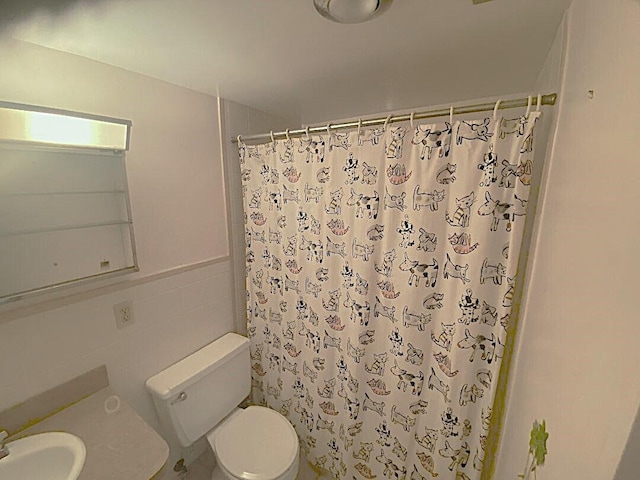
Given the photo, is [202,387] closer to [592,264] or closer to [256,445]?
[256,445]

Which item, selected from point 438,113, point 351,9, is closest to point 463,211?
point 438,113

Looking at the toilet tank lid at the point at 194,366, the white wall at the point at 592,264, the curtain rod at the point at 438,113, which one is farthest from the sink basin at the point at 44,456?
the curtain rod at the point at 438,113

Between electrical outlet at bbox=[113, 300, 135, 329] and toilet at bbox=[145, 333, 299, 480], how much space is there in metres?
0.34

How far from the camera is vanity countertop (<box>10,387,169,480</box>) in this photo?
840 mm

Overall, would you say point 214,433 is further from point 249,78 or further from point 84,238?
point 249,78

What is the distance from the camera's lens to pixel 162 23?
2.60 ft

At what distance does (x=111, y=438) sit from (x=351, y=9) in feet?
5.26

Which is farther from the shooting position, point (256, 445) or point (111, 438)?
point (256, 445)

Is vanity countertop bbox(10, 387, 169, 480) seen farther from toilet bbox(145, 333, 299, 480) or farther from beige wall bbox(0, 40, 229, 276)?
beige wall bbox(0, 40, 229, 276)

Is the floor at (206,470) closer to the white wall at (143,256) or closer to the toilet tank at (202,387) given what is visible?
the white wall at (143,256)

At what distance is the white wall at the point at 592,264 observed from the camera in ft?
1.18

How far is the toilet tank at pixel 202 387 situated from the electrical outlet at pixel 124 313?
0.34m

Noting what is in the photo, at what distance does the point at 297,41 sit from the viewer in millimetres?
912

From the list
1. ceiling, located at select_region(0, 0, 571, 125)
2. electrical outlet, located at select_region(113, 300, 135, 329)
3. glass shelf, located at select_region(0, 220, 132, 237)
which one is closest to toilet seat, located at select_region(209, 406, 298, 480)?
electrical outlet, located at select_region(113, 300, 135, 329)
